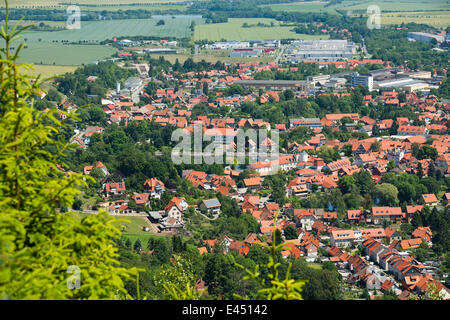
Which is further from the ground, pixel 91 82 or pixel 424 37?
pixel 424 37

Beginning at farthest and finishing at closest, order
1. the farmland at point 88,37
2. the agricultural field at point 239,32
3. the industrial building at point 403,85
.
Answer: the agricultural field at point 239,32, the farmland at point 88,37, the industrial building at point 403,85

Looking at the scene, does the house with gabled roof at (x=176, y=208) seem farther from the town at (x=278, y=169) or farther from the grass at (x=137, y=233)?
the grass at (x=137, y=233)

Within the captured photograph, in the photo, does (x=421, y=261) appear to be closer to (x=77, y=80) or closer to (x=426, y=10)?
(x=77, y=80)

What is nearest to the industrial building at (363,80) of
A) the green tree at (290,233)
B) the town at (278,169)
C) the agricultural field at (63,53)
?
the town at (278,169)

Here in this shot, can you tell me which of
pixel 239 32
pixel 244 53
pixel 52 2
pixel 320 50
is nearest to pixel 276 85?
pixel 244 53

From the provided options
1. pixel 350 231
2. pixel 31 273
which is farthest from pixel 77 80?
pixel 31 273

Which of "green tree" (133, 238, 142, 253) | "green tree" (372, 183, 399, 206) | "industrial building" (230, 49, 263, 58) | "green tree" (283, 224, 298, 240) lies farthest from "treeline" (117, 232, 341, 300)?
"industrial building" (230, 49, 263, 58)

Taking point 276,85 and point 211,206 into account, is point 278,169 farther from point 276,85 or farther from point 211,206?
point 276,85
